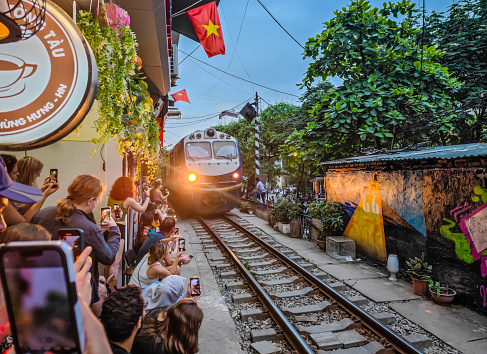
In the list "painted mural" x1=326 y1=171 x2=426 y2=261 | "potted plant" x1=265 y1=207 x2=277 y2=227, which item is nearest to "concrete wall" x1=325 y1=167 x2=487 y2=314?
"painted mural" x1=326 y1=171 x2=426 y2=261

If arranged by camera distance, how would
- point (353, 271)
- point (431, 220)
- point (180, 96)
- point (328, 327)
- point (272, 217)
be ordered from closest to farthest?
point (328, 327) < point (431, 220) < point (353, 271) < point (272, 217) < point (180, 96)

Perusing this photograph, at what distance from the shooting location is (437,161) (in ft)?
20.0

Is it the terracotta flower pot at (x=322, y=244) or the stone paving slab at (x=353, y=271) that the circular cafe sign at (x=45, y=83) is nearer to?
the stone paving slab at (x=353, y=271)

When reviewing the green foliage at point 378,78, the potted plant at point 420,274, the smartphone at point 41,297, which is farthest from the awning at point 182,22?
the smartphone at point 41,297

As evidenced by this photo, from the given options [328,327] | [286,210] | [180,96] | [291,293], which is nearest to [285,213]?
[286,210]

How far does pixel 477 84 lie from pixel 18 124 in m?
14.2

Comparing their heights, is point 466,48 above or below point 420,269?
above

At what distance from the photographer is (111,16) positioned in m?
3.79

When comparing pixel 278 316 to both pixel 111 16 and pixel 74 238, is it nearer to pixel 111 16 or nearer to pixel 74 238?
pixel 74 238

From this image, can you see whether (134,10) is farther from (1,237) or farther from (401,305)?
(401,305)

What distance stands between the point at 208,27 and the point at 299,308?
275 inches

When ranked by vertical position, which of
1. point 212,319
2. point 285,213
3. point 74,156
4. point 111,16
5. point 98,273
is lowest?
point 212,319

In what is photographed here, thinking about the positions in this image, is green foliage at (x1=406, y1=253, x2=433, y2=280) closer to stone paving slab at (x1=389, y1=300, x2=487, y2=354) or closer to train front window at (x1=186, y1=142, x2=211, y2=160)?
stone paving slab at (x1=389, y1=300, x2=487, y2=354)

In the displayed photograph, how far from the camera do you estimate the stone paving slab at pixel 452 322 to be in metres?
4.22
